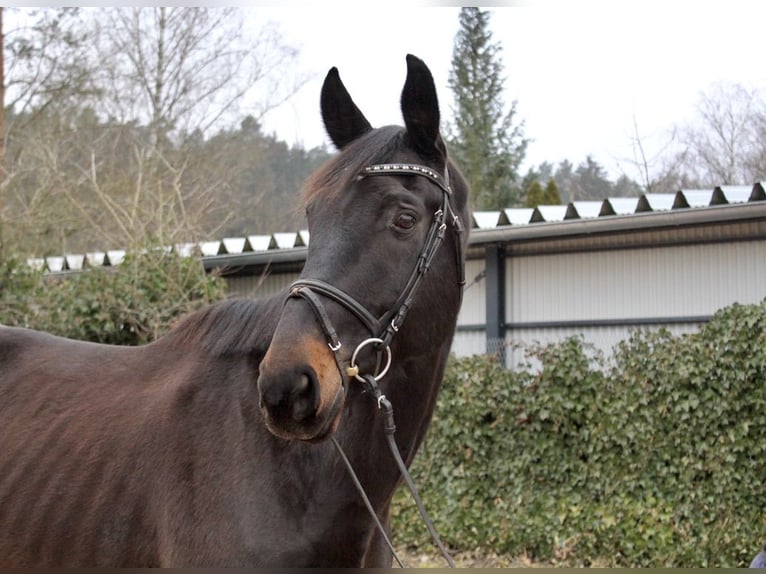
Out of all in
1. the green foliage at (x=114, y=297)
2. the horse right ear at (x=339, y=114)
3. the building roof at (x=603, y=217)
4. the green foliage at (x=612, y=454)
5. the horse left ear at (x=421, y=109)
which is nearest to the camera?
the horse left ear at (x=421, y=109)

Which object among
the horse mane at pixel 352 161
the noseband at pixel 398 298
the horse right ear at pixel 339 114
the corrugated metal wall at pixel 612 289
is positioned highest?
the horse right ear at pixel 339 114

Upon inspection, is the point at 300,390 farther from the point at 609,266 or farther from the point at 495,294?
the point at 495,294

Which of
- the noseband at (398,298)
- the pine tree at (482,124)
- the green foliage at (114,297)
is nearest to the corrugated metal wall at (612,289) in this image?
the green foliage at (114,297)

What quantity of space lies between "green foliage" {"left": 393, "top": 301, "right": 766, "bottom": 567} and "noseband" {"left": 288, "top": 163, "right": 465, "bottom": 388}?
5.49 metres

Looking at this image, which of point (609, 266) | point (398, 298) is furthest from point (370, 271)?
point (609, 266)

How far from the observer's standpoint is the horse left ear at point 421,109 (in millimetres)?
A: 2871

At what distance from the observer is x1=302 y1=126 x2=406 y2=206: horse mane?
2.78 metres

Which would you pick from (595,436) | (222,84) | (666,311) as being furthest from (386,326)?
(222,84)

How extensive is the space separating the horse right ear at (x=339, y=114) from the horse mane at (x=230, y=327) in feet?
2.23

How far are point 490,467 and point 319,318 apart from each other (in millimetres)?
7031

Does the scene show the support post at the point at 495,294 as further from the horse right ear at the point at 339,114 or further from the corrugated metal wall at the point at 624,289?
the horse right ear at the point at 339,114

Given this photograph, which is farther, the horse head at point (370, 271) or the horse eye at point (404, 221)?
the horse eye at point (404, 221)

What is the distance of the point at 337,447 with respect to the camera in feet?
8.87

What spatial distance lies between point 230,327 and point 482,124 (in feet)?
74.3
